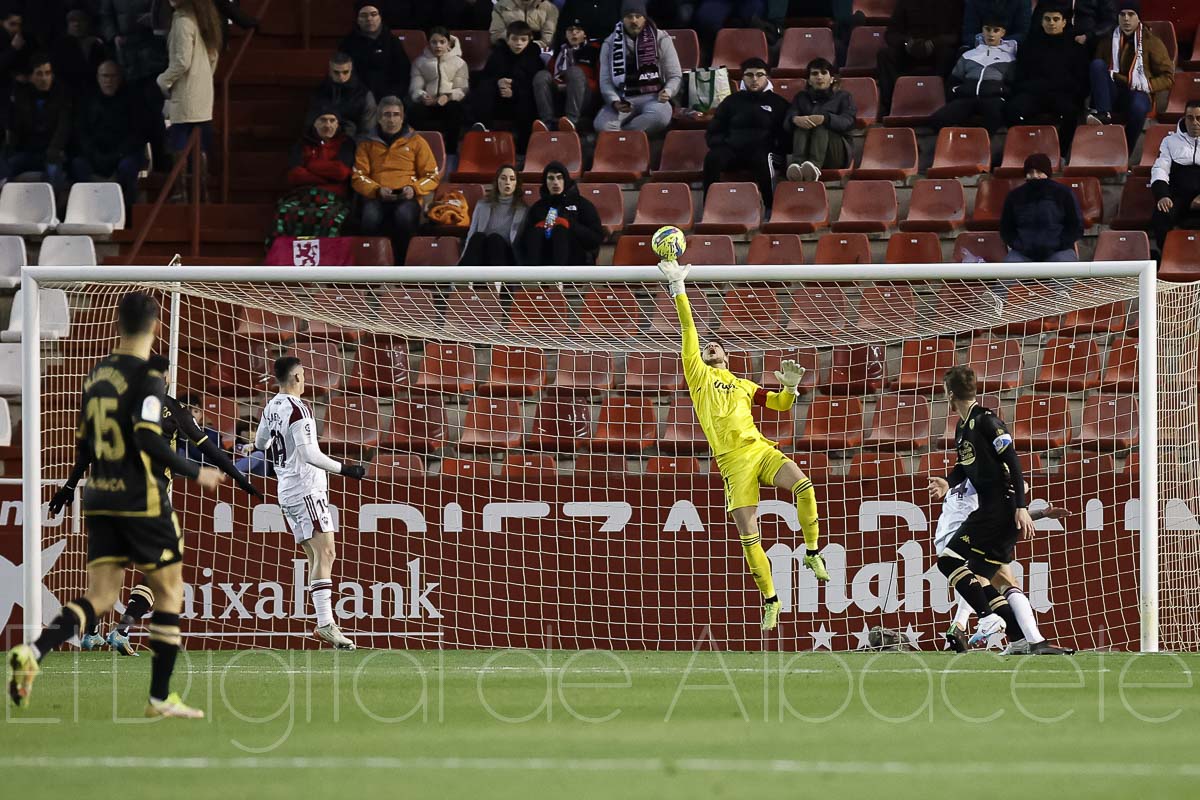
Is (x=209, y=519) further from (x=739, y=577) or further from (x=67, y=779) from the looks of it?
(x=67, y=779)

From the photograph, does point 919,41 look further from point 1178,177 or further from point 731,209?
point 1178,177

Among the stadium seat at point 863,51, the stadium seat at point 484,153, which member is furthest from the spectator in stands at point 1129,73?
the stadium seat at point 484,153

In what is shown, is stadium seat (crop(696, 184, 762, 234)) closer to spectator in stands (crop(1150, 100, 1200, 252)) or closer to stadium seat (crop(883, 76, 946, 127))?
stadium seat (crop(883, 76, 946, 127))

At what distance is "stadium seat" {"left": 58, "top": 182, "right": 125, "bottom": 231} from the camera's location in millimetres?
16188

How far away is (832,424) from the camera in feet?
43.3

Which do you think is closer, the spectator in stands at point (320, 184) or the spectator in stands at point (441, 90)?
the spectator in stands at point (320, 184)

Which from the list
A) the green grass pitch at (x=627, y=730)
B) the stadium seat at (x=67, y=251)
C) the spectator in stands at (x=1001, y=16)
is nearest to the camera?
the green grass pitch at (x=627, y=730)

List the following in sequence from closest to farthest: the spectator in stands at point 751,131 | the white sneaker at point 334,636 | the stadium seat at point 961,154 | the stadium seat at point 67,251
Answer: the white sneaker at point 334,636
the stadium seat at point 961,154
the spectator in stands at point 751,131
the stadium seat at point 67,251

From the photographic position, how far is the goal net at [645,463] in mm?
12281

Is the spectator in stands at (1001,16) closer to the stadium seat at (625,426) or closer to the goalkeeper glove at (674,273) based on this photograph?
the stadium seat at (625,426)

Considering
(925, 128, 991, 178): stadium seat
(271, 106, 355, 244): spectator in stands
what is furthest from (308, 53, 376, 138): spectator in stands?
(925, 128, 991, 178): stadium seat

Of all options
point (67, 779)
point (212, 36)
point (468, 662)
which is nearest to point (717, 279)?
point (468, 662)

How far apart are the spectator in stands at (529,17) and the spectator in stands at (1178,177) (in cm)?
647

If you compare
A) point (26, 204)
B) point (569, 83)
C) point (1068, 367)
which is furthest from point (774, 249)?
point (26, 204)
